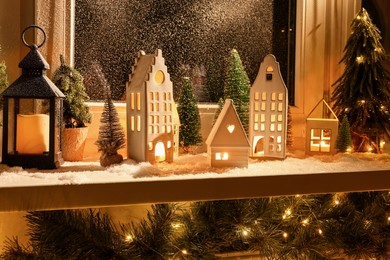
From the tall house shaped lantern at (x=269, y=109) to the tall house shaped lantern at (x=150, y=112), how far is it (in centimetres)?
21

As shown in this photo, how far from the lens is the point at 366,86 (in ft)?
4.08

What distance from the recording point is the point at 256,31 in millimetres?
1366

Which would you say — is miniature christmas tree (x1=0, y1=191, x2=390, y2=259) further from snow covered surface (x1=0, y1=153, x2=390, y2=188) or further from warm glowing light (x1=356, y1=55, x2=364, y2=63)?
warm glowing light (x1=356, y1=55, x2=364, y2=63)

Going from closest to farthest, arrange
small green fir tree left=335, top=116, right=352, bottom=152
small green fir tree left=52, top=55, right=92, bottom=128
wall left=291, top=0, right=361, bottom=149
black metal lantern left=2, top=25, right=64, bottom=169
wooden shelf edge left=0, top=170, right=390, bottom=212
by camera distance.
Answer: wooden shelf edge left=0, top=170, right=390, bottom=212
black metal lantern left=2, top=25, right=64, bottom=169
small green fir tree left=52, top=55, right=92, bottom=128
small green fir tree left=335, top=116, right=352, bottom=152
wall left=291, top=0, right=361, bottom=149

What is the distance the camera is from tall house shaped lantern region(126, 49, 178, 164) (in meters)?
0.98

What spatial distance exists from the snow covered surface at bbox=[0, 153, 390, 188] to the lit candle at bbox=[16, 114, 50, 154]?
0.19 feet

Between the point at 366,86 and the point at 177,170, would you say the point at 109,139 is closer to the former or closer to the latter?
the point at 177,170

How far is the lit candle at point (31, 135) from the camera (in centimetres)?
96

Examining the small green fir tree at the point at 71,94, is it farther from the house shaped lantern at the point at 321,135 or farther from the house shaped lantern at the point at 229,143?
the house shaped lantern at the point at 321,135

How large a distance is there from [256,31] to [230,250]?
2.09ft

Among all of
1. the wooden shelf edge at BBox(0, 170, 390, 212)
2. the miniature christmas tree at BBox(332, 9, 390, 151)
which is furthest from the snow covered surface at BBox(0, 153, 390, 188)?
the miniature christmas tree at BBox(332, 9, 390, 151)

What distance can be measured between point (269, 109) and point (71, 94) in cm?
46

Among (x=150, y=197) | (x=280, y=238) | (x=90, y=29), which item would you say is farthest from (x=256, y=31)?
(x=150, y=197)

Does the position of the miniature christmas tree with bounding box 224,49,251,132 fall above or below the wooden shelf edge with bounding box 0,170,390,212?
above
